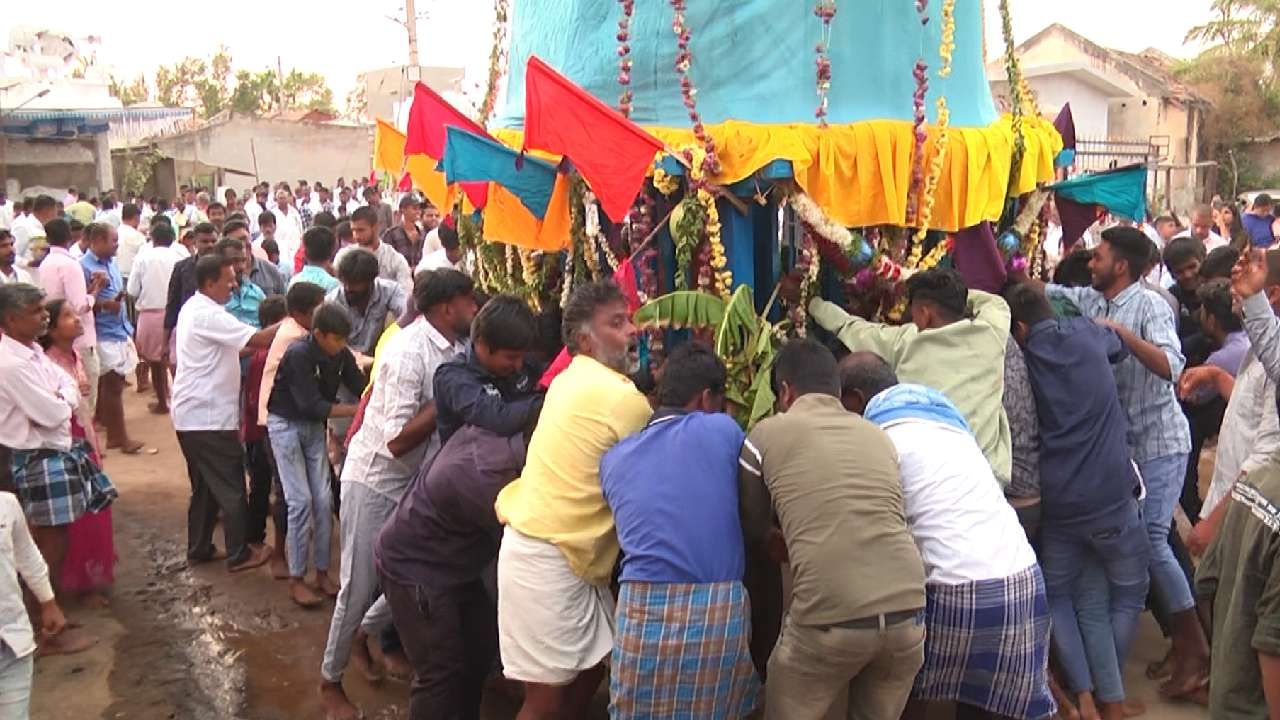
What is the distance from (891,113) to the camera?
A: 474 centimetres

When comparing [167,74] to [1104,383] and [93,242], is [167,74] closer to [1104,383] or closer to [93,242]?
[93,242]

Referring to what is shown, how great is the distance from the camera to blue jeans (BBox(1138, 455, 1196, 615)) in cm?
439

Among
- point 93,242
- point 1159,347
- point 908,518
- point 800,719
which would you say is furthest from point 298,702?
point 93,242

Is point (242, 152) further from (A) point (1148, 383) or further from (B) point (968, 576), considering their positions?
(B) point (968, 576)

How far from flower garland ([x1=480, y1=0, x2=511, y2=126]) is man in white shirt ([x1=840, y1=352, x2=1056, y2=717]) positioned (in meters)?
3.50

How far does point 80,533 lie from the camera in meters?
5.41

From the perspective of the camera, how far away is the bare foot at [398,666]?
15.4 ft

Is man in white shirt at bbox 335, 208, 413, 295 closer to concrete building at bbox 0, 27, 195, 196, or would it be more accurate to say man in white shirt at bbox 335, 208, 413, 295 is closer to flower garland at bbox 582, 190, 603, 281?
flower garland at bbox 582, 190, 603, 281

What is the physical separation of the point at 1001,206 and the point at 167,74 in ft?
191

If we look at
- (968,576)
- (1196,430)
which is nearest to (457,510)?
(968,576)

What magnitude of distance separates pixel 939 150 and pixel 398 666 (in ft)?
10.9

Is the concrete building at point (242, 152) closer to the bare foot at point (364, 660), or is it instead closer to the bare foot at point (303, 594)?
the bare foot at point (303, 594)

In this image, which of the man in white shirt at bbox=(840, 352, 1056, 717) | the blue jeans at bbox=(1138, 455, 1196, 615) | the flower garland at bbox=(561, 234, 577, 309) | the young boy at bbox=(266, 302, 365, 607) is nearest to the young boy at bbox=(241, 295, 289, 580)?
the young boy at bbox=(266, 302, 365, 607)

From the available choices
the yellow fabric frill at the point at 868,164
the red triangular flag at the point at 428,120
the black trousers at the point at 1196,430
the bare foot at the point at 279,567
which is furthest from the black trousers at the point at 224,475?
the black trousers at the point at 1196,430
